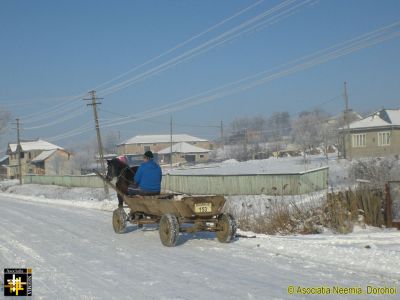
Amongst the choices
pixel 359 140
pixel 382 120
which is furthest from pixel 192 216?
pixel 382 120

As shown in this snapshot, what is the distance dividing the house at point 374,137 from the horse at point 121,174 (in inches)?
1903

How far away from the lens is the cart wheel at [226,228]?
10.9 meters

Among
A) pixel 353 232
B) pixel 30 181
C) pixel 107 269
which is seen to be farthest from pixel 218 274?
pixel 30 181

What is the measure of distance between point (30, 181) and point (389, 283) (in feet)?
224

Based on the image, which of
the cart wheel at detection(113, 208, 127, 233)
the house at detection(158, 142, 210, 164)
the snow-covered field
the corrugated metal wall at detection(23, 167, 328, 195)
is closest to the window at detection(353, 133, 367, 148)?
the corrugated metal wall at detection(23, 167, 328, 195)

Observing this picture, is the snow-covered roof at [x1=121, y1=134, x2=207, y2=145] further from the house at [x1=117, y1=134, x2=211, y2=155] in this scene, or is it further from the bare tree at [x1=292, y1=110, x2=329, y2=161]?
the bare tree at [x1=292, y1=110, x2=329, y2=161]

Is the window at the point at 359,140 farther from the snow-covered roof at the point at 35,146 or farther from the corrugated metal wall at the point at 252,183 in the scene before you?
the snow-covered roof at the point at 35,146

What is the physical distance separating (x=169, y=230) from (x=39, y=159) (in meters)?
102

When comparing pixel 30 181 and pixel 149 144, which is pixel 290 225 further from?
pixel 149 144

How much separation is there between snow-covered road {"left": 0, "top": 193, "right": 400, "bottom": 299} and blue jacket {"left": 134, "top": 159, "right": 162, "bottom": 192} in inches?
46.8

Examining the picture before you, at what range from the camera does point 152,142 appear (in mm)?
137750

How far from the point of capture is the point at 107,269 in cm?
870

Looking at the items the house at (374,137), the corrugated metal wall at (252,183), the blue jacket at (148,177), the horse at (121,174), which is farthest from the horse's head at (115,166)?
the house at (374,137)

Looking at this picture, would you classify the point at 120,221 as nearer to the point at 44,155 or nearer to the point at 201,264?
the point at 201,264
